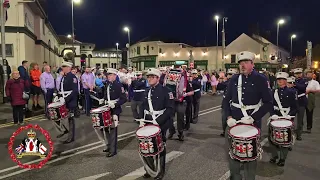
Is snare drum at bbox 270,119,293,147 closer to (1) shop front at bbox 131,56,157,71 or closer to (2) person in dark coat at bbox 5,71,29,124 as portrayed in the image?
(2) person in dark coat at bbox 5,71,29,124

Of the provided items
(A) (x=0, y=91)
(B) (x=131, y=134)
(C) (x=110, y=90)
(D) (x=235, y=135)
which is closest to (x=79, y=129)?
(B) (x=131, y=134)

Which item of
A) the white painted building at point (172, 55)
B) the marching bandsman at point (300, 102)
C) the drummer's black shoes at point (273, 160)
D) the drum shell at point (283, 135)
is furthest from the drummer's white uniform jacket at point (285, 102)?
the white painted building at point (172, 55)

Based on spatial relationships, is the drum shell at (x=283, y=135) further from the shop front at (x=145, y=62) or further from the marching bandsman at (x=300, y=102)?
the shop front at (x=145, y=62)

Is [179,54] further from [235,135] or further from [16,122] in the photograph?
[235,135]

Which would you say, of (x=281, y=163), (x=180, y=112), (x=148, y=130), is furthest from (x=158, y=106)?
(x=180, y=112)

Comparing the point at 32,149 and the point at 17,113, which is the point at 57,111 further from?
the point at 17,113

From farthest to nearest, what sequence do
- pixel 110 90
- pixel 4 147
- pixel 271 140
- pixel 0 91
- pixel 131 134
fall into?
pixel 0 91
pixel 131 134
pixel 4 147
pixel 110 90
pixel 271 140

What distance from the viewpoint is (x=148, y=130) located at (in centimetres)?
547

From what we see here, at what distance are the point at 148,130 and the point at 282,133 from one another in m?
2.89

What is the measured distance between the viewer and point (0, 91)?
1698cm

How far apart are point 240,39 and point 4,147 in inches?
2264

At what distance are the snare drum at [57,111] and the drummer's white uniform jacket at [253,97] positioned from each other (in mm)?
5049

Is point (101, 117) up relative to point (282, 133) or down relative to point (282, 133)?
up

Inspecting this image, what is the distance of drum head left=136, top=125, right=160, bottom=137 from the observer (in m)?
5.37
